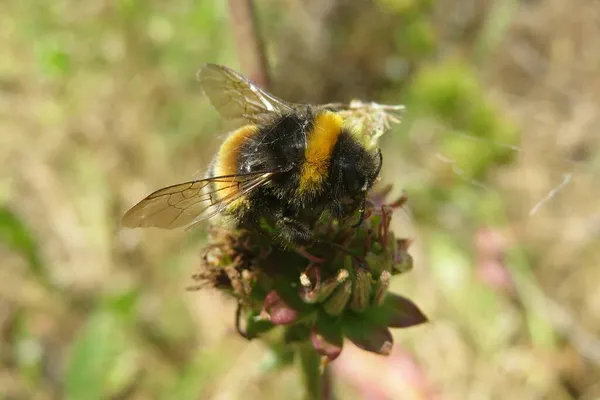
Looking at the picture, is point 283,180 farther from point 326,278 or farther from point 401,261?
point 401,261

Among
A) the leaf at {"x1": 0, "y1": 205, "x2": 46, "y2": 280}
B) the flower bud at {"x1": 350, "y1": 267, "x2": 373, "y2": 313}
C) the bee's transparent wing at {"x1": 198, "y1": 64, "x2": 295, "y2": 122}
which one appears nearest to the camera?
the flower bud at {"x1": 350, "y1": 267, "x2": 373, "y2": 313}

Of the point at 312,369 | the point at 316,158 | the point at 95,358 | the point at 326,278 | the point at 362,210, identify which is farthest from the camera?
the point at 95,358

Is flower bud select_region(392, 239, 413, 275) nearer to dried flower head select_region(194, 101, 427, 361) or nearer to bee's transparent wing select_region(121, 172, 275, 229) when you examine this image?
dried flower head select_region(194, 101, 427, 361)

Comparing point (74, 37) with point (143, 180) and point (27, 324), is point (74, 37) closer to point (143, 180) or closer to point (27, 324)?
point (143, 180)

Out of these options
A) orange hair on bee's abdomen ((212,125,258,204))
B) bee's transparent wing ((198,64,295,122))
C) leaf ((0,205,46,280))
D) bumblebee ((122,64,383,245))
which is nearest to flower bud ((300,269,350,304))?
bumblebee ((122,64,383,245))

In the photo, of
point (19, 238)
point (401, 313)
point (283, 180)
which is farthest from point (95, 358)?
point (283, 180)

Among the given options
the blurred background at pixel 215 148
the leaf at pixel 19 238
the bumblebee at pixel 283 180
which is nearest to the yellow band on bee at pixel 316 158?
the bumblebee at pixel 283 180

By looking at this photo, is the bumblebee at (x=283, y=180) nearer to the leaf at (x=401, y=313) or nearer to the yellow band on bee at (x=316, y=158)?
the yellow band on bee at (x=316, y=158)

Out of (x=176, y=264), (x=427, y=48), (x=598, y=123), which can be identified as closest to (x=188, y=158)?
(x=176, y=264)
